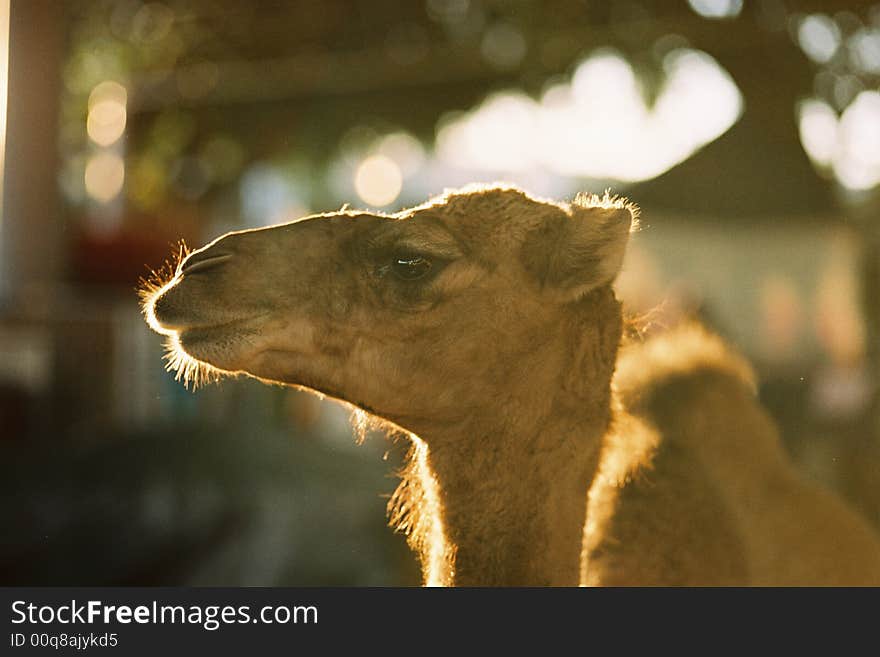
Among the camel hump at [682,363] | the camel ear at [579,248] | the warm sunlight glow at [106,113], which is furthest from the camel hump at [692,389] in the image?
the warm sunlight glow at [106,113]

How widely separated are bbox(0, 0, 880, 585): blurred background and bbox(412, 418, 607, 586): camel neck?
204 cm

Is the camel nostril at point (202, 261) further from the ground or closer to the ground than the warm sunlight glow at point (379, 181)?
closer to the ground

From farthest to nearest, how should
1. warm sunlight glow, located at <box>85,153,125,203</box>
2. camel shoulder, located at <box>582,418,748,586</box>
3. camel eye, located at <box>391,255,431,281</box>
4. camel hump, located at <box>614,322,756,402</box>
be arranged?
warm sunlight glow, located at <box>85,153,125,203</box>, camel hump, located at <box>614,322,756,402</box>, camel shoulder, located at <box>582,418,748,586</box>, camel eye, located at <box>391,255,431,281</box>

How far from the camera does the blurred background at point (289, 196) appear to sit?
18.3ft

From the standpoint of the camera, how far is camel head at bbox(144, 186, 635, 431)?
1.99 m

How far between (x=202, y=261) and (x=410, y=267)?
48cm

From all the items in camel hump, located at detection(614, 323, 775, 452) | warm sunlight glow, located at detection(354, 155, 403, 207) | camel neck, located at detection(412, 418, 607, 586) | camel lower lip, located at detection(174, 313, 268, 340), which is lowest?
camel neck, located at detection(412, 418, 607, 586)

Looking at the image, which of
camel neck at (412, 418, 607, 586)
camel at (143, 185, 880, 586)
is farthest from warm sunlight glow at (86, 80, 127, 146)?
camel neck at (412, 418, 607, 586)

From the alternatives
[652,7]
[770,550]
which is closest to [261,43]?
[652,7]

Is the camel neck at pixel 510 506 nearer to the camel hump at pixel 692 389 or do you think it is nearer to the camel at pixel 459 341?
the camel at pixel 459 341

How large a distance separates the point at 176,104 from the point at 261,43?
3.23 feet

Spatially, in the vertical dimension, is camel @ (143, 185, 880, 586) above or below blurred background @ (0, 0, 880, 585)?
below

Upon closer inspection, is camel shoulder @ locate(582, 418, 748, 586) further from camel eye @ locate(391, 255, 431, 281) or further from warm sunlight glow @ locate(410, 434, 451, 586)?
camel eye @ locate(391, 255, 431, 281)

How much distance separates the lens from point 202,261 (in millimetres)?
1965
